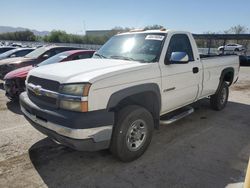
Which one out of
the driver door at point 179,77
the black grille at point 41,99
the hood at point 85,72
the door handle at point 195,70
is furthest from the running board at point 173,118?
the black grille at point 41,99

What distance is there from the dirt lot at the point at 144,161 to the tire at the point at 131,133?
183mm

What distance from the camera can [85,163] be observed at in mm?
3520

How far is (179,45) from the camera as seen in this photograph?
4434mm

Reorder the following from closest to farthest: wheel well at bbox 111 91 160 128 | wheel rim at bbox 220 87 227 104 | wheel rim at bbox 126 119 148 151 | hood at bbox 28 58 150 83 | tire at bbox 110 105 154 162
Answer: hood at bbox 28 58 150 83 → tire at bbox 110 105 154 162 → wheel rim at bbox 126 119 148 151 → wheel well at bbox 111 91 160 128 → wheel rim at bbox 220 87 227 104

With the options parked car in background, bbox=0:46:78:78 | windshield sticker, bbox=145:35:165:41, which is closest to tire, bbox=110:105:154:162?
windshield sticker, bbox=145:35:165:41

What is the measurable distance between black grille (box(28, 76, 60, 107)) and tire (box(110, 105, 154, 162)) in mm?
905

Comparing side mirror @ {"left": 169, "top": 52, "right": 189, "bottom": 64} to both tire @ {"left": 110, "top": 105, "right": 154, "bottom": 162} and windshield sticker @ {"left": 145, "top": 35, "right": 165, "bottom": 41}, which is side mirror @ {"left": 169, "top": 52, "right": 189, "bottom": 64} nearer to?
windshield sticker @ {"left": 145, "top": 35, "right": 165, "bottom": 41}

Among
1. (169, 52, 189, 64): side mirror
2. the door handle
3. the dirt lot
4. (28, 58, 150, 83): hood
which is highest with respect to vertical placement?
(169, 52, 189, 64): side mirror

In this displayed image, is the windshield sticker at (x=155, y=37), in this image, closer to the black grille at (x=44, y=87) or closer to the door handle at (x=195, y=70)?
the door handle at (x=195, y=70)

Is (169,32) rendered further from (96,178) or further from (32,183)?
(32,183)

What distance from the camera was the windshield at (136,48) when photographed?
3852mm

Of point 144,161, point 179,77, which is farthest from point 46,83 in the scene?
point 179,77

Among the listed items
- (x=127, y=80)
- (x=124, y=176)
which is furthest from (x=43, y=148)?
(x=127, y=80)

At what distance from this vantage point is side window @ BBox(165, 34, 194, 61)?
4.07 meters
